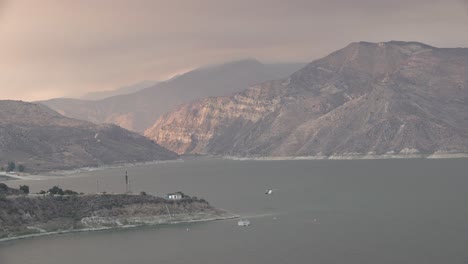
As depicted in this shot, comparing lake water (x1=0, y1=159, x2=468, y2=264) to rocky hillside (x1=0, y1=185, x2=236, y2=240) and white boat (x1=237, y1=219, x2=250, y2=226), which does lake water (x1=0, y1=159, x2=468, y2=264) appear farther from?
rocky hillside (x1=0, y1=185, x2=236, y2=240)

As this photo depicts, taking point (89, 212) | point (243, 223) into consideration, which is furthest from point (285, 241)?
point (89, 212)

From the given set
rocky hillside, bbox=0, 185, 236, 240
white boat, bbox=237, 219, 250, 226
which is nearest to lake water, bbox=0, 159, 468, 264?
white boat, bbox=237, 219, 250, 226

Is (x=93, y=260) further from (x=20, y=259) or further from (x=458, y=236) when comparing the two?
(x=458, y=236)

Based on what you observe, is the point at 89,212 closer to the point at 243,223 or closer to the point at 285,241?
the point at 243,223

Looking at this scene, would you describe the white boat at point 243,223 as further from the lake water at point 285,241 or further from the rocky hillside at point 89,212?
the rocky hillside at point 89,212

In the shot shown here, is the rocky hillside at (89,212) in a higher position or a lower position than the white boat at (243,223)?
higher

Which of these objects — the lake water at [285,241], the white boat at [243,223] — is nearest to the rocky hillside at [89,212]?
the lake water at [285,241]

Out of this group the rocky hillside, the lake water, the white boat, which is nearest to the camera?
the lake water

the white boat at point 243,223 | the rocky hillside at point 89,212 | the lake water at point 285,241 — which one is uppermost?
the rocky hillside at point 89,212
